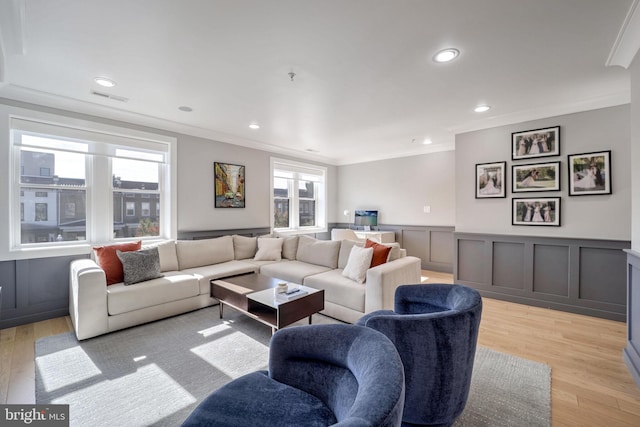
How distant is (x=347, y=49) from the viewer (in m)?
2.19

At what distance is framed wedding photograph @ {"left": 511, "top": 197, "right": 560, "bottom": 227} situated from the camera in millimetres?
3488

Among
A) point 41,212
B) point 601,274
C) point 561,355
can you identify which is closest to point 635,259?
point 561,355

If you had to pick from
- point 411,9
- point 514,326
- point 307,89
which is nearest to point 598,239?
point 514,326

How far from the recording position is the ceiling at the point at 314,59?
179 centimetres

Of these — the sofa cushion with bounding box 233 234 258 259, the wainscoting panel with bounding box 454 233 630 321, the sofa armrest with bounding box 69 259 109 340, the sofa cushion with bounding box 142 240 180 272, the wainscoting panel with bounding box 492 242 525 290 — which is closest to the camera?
the sofa armrest with bounding box 69 259 109 340

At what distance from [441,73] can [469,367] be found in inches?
95.6

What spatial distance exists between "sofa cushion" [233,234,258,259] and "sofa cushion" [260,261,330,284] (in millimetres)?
671

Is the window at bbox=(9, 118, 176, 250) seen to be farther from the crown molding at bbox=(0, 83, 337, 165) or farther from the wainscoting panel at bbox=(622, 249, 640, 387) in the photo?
the wainscoting panel at bbox=(622, 249, 640, 387)

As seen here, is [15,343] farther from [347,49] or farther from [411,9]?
[411,9]

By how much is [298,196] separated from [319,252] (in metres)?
2.45

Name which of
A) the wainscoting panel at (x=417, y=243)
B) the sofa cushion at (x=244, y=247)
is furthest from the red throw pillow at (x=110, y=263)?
the wainscoting panel at (x=417, y=243)

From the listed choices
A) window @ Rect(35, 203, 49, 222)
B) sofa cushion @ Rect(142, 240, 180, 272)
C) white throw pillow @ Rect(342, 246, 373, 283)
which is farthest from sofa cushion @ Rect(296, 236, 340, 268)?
window @ Rect(35, 203, 49, 222)

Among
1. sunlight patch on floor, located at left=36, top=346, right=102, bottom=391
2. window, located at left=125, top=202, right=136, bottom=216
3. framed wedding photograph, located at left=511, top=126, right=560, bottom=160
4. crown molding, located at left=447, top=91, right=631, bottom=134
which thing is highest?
crown molding, located at left=447, top=91, right=631, bottom=134

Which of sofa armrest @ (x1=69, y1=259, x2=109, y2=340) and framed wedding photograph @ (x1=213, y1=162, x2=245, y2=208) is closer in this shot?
sofa armrest @ (x1=69, y1=259, x2=109, y2=340)
